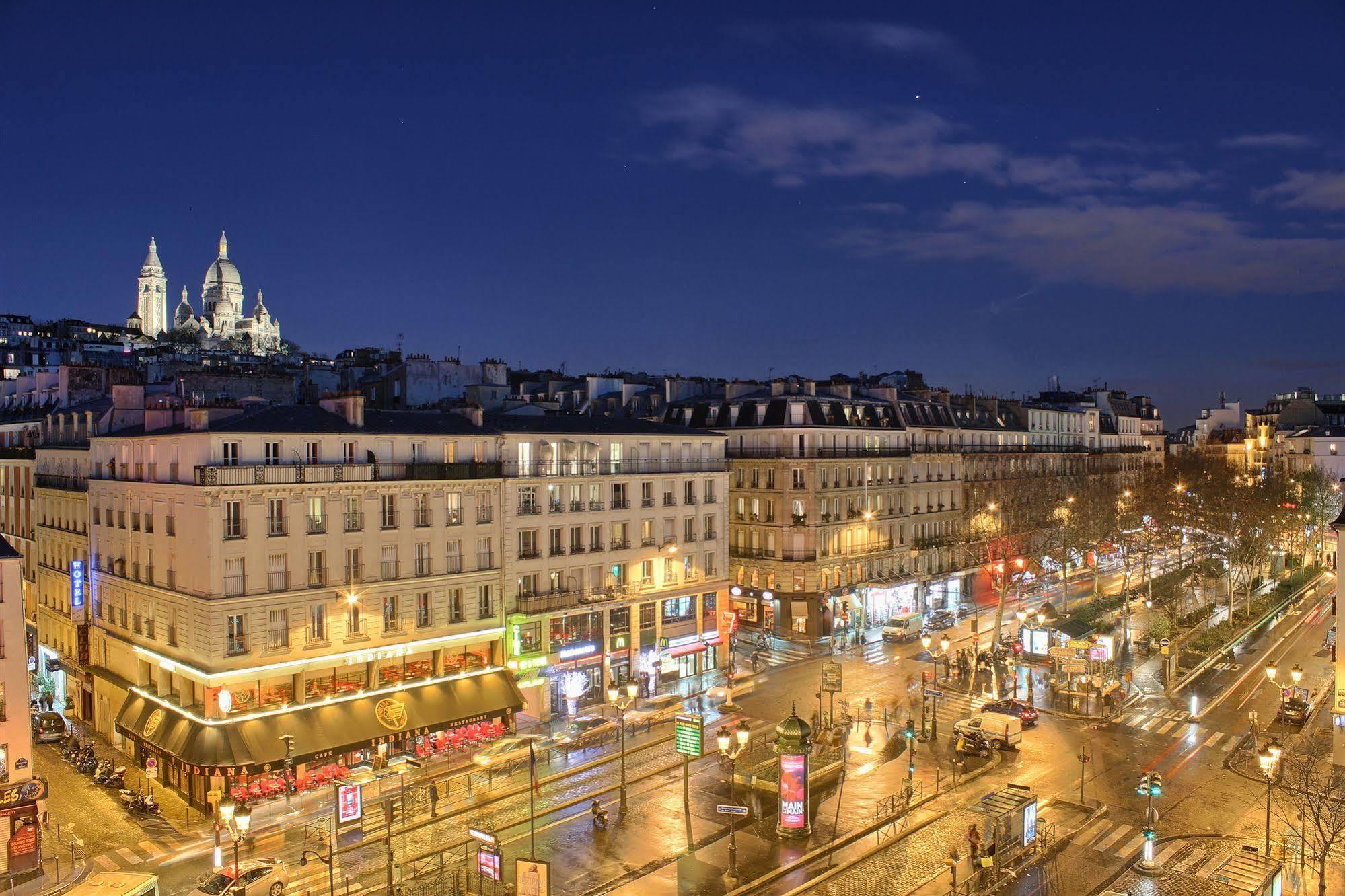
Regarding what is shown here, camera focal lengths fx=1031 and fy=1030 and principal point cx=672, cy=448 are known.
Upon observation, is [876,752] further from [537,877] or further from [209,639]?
[209,639]

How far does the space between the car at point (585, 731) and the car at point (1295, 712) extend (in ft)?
97.7

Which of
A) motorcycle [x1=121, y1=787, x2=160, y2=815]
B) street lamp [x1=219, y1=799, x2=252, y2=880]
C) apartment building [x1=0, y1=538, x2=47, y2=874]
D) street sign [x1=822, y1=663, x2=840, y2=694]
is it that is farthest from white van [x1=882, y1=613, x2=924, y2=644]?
apartment building [x1=0, y1=538, x2=47, y2=874]

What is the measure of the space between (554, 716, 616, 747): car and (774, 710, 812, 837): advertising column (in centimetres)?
1294

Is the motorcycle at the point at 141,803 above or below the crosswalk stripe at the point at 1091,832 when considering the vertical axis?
below

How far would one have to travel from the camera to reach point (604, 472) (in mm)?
52938

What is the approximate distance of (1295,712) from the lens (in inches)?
1802

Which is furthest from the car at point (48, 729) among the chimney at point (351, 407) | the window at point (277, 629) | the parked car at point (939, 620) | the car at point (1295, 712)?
the car at point (1295, 712)

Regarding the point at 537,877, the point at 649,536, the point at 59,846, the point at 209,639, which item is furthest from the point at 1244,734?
the point at 59,846

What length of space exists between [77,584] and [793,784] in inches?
1414

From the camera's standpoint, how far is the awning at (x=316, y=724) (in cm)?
3681

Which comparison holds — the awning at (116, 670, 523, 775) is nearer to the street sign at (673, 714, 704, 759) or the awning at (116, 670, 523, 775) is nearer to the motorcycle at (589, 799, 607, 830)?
the motorcycle at (589, 799, 607, 830)

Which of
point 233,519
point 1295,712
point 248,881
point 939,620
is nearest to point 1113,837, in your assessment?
point 1295,712

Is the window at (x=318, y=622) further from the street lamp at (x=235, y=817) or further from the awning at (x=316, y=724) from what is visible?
the street lamp at (x=235, y=817)

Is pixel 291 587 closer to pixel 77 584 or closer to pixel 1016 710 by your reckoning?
pixel 77 584
